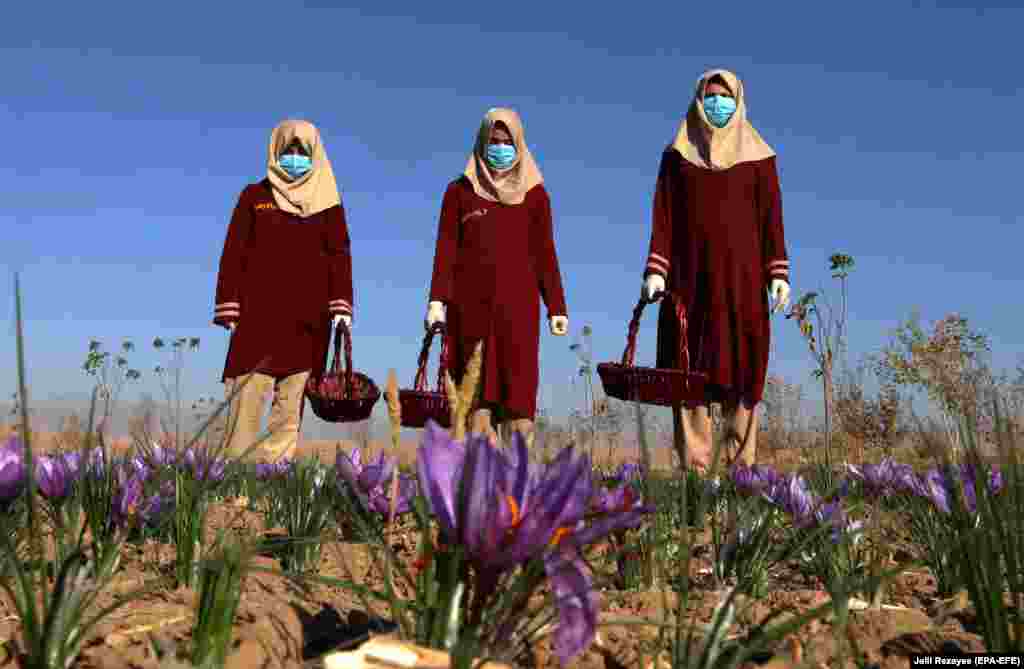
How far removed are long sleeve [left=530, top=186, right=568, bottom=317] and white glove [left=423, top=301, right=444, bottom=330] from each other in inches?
29.6

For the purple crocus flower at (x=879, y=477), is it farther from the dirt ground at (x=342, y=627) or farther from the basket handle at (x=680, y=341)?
the basket handle at (x=680, y=341)

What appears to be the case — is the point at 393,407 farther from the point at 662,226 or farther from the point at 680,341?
the point at 662,226

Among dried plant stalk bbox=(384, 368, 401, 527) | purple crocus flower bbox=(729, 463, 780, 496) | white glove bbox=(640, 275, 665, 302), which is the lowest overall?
purple crocus flower bbox=(729, 463, 780, 496)

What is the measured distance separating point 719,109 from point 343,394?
3067mm

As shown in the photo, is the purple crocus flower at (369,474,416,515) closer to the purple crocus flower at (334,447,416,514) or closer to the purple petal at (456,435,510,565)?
the purple crocus flower at (334,447,416,514)

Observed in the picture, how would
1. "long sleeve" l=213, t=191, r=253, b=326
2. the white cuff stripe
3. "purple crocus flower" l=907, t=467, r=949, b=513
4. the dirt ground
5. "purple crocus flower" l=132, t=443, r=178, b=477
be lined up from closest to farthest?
the dirt ground
"purple crocus flower" l=907, t=467, r=949, b=513
"purple crocus flower" l=132, t=443, r=178, b=477
the white cuff stripe
"long sleeve" l=213, t=191, r=253, b=326

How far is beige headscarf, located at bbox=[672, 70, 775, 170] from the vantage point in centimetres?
519

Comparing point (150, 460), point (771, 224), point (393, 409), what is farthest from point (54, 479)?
point (771, 224)

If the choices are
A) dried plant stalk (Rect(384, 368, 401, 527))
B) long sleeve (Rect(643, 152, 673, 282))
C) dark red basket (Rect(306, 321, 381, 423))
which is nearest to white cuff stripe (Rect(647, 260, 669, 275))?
long sleeve (Rect(643, 152, 673, 282))

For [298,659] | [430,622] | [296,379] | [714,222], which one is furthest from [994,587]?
[296,379]

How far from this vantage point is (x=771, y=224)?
516cm

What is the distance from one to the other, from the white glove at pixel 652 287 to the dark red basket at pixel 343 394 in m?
2.02

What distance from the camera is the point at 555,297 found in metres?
5.66

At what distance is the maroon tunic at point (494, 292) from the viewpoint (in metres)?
5.43
